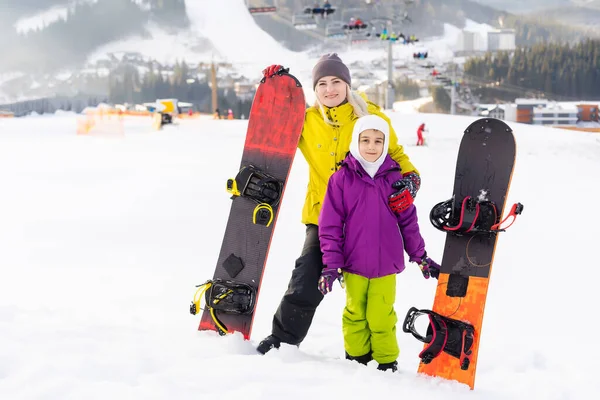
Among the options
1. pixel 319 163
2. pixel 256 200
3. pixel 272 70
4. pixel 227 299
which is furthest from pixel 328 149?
pixel 227 299

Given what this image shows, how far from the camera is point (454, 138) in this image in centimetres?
1672

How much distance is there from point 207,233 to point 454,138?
1214cm

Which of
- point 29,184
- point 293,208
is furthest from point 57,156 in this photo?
point 293,208

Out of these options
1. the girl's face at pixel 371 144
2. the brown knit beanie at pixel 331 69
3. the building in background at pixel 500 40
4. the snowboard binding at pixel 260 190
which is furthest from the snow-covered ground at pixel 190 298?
the building in background at pixel 500 40

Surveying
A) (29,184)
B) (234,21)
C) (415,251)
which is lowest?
(29,184)

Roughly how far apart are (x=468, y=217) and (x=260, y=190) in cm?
92

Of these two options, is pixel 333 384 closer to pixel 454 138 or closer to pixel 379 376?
pixel 379 376

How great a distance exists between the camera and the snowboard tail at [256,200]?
277cm

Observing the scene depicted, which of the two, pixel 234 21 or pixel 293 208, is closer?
pixel 293 208

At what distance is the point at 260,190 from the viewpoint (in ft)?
9.03

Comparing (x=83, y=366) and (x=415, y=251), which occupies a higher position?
(x=415, y=251)

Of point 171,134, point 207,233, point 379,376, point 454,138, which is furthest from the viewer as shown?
point 171,134

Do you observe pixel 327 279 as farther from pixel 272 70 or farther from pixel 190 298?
pixel 190 298

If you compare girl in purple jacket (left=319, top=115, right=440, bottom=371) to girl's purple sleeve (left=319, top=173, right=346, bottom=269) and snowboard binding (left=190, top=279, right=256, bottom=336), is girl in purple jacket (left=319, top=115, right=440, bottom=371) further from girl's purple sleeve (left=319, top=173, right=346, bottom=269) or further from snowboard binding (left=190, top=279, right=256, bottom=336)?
snowboard binding (left=190, top=279, right=256, bottom=336)
